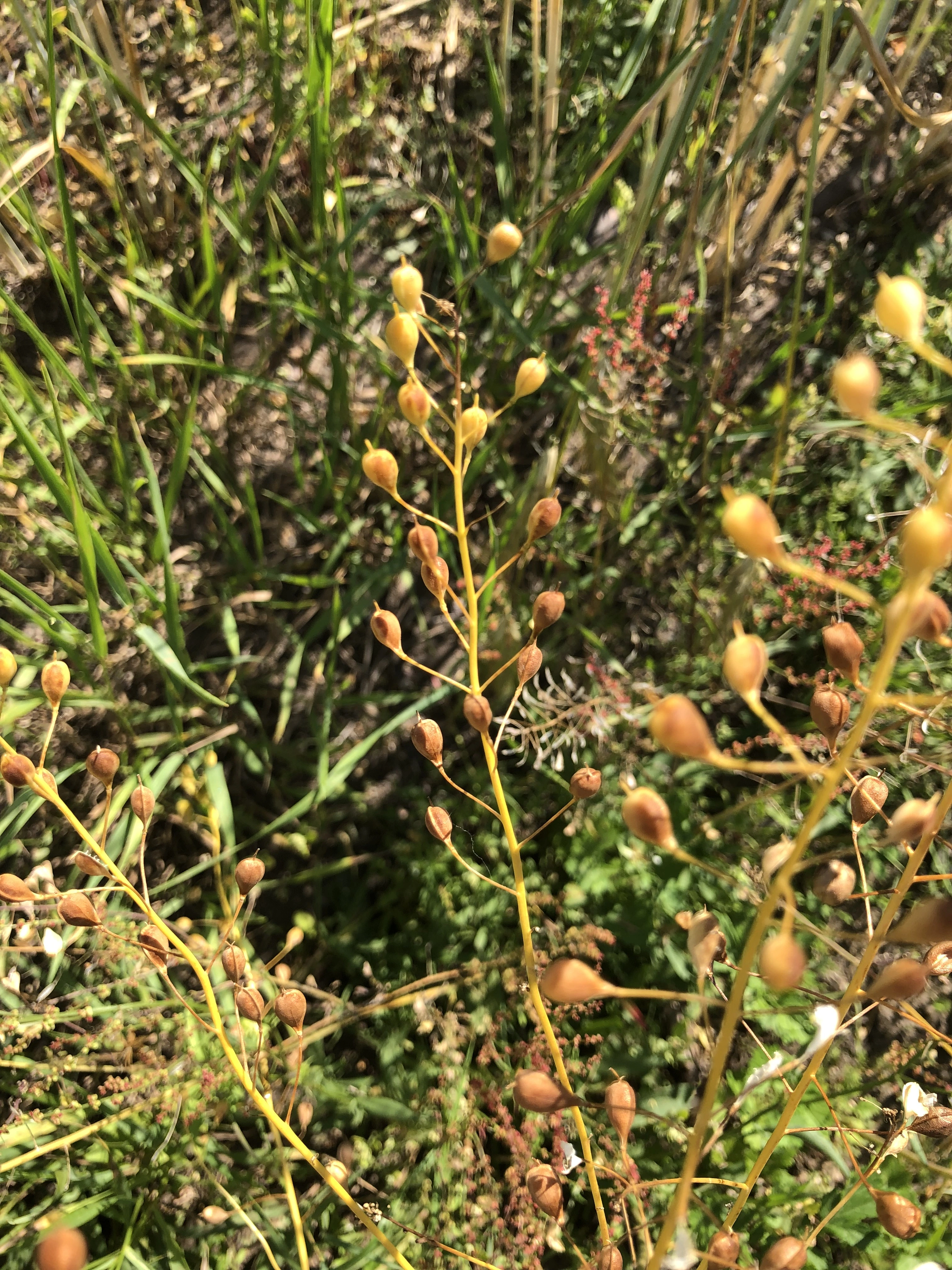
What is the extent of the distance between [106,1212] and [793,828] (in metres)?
1.26

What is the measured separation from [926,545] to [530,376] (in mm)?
479

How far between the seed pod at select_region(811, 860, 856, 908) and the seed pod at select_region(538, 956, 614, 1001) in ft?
0.65

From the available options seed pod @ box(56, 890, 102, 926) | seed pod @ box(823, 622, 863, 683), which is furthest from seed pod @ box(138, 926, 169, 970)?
seed pod @ box(823, 622, 863, 683)

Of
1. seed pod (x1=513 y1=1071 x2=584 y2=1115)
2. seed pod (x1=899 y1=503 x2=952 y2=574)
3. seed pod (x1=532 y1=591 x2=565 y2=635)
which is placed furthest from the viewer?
seed pod (x1=532 y1=591 x2=565 y2=635)

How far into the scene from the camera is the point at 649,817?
0.47 metres

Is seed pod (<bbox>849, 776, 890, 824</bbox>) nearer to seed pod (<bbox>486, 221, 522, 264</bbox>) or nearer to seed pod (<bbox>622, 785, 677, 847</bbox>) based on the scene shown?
seed pod (<bbox>622, 785, 677, 847</bbox>)

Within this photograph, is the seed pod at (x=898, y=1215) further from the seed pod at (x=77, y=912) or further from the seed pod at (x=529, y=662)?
the seed pod at (x=77, y=912)

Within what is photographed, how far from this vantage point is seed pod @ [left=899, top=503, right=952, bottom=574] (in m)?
0.38

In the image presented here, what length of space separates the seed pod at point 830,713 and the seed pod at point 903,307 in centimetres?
30

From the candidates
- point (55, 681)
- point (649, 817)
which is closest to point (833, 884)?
point (649, 817)

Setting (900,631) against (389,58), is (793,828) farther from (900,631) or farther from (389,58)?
(389,58)

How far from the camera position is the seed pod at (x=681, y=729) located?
0.42 meters

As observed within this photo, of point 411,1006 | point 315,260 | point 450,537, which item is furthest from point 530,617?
point 315,260

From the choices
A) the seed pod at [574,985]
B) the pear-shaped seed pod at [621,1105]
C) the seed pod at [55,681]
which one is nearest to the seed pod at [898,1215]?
the pear-shaped seed pod at [621,1105]
